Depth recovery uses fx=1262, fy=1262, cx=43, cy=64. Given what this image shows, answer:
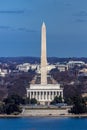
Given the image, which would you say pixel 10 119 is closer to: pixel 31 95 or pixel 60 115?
pixel 60 115

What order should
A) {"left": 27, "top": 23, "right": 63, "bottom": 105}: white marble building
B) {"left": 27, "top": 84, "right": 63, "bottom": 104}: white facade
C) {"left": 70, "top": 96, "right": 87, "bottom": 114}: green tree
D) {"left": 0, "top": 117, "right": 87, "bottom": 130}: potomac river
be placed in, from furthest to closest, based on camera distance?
{"left": 27, "top": 84, "right": 63, "bottom": 104}: white facade → {"left": 27, "top": 23, "right": 63, "bottom": 105}: white marble building → {"left": 70, "top": 96, "right": 87, "bottom": 114}: green tree → {"left": 0, "top": 117, "right": 87, "bottom": 130}: potomac river

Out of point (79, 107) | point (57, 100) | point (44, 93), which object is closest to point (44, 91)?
point (44, 93)

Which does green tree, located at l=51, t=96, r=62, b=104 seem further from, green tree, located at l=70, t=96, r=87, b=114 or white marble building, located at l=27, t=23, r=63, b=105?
green tree, located at l=70, t=96, r=87, b=114

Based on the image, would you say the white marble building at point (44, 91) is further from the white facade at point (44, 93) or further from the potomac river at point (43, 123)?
the potomac river at point (43, 123)

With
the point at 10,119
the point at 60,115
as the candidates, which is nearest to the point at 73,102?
the point at 60,115

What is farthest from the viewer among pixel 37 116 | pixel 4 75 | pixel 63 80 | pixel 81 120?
pixel 4 75

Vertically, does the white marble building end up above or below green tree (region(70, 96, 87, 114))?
above

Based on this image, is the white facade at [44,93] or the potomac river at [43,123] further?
the white facade at [44,93]

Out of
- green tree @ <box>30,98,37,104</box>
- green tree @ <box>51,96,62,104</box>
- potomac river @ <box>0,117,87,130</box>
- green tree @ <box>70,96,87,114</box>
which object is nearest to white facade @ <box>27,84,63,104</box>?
green tree @ <box>30,98,37,104</box>

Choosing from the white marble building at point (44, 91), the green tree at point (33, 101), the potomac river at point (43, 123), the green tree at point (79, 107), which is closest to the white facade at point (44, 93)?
the white marble building at point (44, 91)
